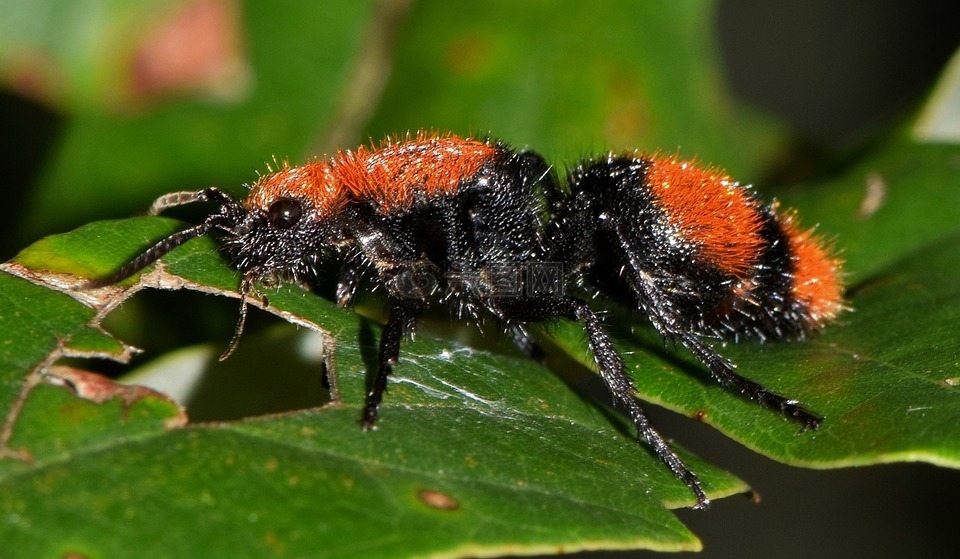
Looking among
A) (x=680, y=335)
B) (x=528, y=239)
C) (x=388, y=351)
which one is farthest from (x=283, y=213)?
(x=680, y=335)

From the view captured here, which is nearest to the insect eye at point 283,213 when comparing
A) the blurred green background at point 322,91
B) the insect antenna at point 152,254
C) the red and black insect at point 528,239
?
the red and black insect at point 528,239

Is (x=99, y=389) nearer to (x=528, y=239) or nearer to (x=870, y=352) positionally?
(x=528, y=239)

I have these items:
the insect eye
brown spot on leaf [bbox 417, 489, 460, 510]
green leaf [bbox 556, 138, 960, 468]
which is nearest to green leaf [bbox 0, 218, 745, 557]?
brown spot on leaf [bbox 417, 489, 460, 510]

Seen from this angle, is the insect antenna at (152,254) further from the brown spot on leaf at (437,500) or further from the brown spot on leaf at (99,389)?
the brown spot on leaf at (437,500)

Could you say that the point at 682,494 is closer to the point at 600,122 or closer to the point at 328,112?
the point at 600,122

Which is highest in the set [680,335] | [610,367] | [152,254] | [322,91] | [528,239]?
[322,91]

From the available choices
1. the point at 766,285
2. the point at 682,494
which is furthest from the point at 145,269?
the point at 766,285
